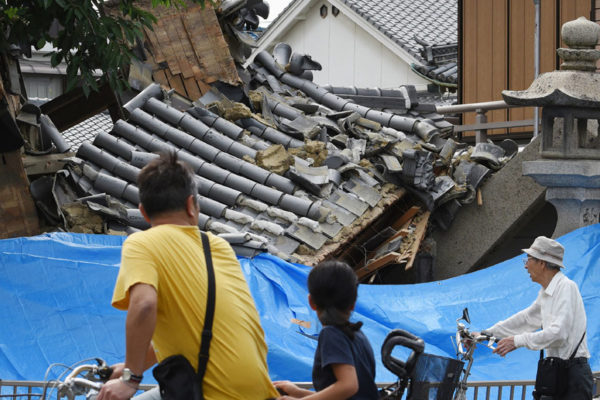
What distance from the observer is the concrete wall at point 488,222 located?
1173cm

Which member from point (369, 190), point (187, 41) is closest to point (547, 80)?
point (369, 190)

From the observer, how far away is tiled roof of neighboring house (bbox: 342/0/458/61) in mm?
29969

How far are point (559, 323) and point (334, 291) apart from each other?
2.29m

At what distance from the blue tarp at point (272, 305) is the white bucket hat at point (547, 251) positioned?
7.16 feet

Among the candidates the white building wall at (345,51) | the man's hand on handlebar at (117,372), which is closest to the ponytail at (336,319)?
the man's hand on handlebar at (117,372)

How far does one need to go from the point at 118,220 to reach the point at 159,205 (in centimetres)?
622

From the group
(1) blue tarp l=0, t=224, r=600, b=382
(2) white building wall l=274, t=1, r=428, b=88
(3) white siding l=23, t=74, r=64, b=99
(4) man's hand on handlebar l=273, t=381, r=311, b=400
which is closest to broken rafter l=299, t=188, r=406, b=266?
(1) blue tarp l=0, t=224, r=600, b=382

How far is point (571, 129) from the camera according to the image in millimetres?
10453

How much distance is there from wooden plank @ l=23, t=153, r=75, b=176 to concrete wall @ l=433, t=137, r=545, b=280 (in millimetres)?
4320

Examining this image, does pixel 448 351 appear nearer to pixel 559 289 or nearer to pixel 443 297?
pixel 443 297

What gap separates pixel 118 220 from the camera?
33.0 ft

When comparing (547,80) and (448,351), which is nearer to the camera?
(448,351)

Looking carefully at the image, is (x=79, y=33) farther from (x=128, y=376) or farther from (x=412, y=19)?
(x=412, y=19)

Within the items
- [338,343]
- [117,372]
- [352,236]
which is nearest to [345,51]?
[352,236]
